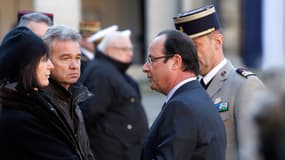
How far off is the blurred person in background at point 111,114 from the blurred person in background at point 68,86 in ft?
5.45

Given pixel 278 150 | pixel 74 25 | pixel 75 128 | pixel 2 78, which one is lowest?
pixel 74 25

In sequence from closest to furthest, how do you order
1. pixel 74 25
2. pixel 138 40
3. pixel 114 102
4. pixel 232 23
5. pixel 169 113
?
1. pixel 169 113
2. pixel 114 102
3. pixel 74 25
4. pixel 232 23
5. pixel 138 40

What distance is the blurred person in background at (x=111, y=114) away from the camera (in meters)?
5.69

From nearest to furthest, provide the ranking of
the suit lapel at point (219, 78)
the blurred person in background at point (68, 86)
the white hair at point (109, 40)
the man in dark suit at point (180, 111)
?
the man in dark suit at point (180, 111)
the blurred person in background at point (68, 86)
the suit lapel at point (219, 78)
the white hair at point (109, 40)

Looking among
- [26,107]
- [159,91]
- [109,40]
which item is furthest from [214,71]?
[109,40]

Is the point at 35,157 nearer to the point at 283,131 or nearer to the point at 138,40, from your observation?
the point at 283,131

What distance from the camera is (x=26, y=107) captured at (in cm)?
326

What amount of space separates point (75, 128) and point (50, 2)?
7.90m

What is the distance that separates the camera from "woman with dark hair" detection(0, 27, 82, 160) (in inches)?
126

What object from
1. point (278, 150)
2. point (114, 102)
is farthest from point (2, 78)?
point (114, 102)

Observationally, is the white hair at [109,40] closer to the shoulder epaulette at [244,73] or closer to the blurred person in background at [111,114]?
the blurred person in background at [111,114]

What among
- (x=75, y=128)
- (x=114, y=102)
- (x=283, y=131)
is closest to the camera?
(x=283, y=131)

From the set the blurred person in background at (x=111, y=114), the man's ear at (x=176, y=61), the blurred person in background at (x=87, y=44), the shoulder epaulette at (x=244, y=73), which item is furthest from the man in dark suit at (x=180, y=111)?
the blurred person in background at (x=87, y=44)

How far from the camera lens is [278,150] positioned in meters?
1.43
